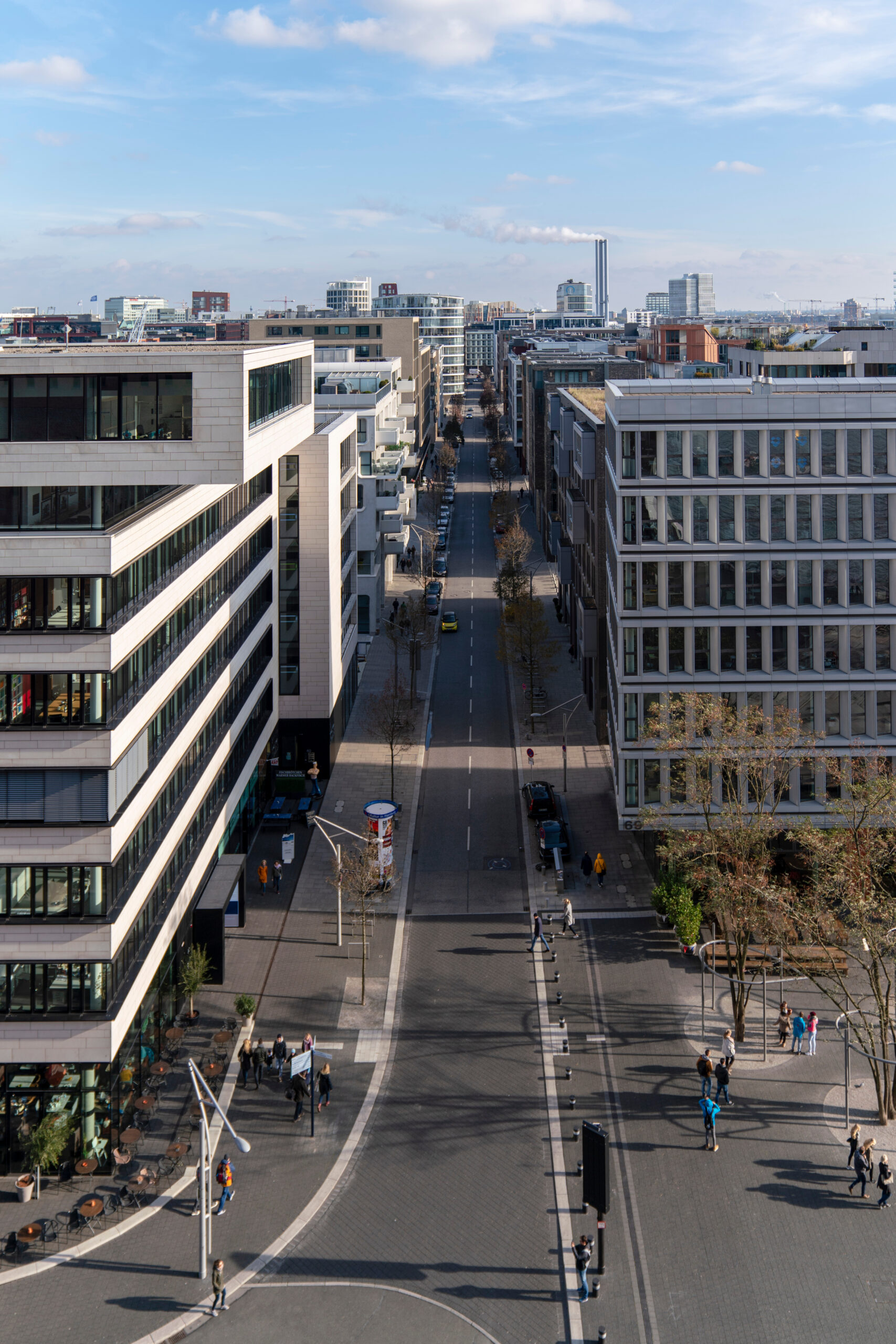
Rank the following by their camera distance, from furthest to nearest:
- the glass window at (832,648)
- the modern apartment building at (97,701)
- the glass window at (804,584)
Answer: the glass window at (832,648), the glass window at (804,584), the modern apartment building at (97,701)

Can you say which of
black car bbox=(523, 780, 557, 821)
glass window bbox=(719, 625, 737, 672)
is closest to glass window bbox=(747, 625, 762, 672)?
glass window bbox=(719, 625, 737, 672)

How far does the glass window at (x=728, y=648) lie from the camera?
53.2 m

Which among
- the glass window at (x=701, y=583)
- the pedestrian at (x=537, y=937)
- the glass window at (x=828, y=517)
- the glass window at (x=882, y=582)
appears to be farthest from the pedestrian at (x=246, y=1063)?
the glass window at (x=882, y=582)

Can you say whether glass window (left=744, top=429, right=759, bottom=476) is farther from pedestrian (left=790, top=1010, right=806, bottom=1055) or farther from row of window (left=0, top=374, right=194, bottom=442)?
row of window (left=0, top=374, right=194, bottom=442)

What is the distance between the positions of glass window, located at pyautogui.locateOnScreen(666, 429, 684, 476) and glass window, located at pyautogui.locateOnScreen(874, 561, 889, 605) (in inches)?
369

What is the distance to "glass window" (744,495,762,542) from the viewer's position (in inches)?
2073

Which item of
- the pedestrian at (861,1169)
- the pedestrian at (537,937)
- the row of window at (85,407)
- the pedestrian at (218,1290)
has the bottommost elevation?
the pedestrian at (218,1290)

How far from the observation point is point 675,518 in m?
52.8

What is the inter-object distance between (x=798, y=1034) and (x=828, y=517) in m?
22.2

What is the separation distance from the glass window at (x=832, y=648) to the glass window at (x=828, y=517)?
3830mm

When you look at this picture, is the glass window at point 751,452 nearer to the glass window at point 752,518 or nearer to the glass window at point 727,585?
the glass window at point 752,518

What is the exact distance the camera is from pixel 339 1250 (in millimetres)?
31859

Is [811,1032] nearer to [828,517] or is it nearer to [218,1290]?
[218,1290]

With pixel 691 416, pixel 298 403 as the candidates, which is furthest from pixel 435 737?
pixel 691 416
